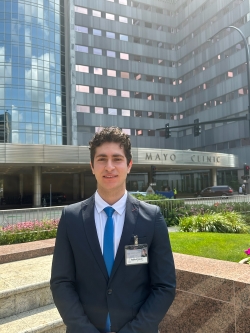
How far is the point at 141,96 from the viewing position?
5759cm

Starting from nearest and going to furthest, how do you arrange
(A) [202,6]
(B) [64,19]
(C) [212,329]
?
(C) [212,329] → (B) [64,19] → (A) [202,6]

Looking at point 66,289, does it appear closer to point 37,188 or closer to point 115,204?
point 115,204

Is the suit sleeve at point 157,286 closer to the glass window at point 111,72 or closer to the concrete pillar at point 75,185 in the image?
the concrete pillar at point 75,185

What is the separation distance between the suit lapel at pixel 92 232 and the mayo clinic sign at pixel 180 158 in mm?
31491

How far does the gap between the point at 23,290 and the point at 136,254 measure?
10.1ft

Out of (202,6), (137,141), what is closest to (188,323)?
(137,141)

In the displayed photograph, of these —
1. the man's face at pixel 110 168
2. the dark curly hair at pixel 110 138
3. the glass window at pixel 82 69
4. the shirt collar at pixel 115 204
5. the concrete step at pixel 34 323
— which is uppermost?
the glass window at pixel 82 69

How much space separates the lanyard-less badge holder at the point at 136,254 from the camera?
2129mm

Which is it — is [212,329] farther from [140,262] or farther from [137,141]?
[137,141]

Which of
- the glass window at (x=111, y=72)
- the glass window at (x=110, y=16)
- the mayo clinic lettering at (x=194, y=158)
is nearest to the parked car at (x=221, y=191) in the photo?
the mayo clinic lettering at (x=194, y=158)

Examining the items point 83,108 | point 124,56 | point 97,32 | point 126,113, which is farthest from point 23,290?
point 124,56

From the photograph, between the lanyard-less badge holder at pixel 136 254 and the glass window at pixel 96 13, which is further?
the glass window at pixel 96 13

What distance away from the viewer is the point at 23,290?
14.9 ft

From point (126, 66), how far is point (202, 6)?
17.0 m
